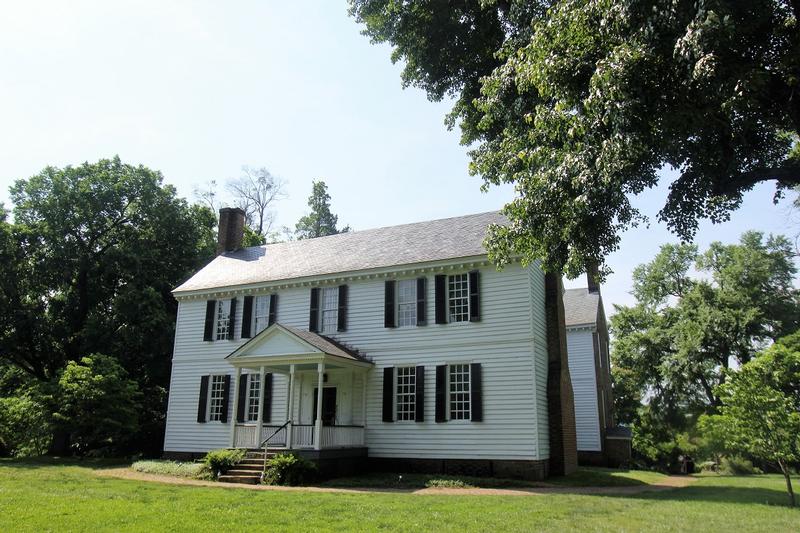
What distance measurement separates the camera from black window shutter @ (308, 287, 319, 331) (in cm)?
2044

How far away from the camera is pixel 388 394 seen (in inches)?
730

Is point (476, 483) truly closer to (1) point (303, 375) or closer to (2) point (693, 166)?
(1) point (303, 375)

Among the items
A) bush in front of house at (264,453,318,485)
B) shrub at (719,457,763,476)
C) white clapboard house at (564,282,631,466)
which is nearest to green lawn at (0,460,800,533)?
bush in front of house at (264,453,318,485)

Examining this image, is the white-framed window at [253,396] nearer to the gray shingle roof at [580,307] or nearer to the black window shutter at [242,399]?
the black window shutter at [242,399]

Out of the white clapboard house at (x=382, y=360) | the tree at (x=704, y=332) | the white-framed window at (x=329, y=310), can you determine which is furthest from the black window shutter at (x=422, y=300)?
the tree at (x=704, y=332)

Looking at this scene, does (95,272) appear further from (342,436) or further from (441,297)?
(441,297)

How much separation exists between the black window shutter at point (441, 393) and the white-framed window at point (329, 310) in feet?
13.9

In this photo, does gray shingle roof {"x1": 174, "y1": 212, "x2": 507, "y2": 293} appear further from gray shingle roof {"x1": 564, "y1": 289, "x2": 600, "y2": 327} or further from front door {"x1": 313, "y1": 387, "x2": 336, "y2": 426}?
gray shingle roof {"x1": 564, "y1": 289, "x2": 600, "y2": 327}

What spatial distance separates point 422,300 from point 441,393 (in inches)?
118

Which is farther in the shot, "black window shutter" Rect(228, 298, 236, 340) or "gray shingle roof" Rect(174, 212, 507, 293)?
"black window shutter" Rect(228, 298, 236, 340)

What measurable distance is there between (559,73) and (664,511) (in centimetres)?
815

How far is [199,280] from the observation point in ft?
78.2

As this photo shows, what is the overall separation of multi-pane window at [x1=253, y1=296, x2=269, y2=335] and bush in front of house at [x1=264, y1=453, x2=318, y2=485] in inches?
265

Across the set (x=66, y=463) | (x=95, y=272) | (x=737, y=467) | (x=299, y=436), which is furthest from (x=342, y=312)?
(x=737, y=467)
